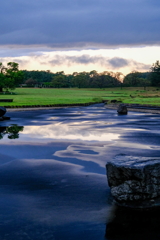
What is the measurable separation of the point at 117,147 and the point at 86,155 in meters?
2.07

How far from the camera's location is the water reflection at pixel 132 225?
5.88 m

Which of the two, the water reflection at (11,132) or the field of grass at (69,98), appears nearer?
the water reflection at (11,132)

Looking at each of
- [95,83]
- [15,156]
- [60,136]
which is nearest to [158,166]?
[15,156]

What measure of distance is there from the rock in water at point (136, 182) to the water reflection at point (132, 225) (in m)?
0.26

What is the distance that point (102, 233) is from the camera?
6004 millimetres

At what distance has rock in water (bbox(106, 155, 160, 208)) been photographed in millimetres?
6992

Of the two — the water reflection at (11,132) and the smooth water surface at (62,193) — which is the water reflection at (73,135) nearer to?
the water reflection at (11,132)

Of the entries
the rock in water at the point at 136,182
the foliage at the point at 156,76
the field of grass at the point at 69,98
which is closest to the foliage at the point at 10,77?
the field of grass at the point at 69,98

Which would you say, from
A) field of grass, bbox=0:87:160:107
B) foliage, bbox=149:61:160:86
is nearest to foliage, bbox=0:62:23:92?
field of grass, bbox=0:87:160:107

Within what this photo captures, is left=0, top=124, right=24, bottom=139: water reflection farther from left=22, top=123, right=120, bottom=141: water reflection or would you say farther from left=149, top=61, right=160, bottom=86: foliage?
left=149, top=61, right=160, bottom=86: foliage

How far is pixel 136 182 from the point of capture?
23.2ft

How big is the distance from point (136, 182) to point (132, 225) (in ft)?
3.48

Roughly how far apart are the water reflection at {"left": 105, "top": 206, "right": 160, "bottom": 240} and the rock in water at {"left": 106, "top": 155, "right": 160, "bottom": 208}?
0.26 metres

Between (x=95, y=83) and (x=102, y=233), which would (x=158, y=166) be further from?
(x=95, y=83)
